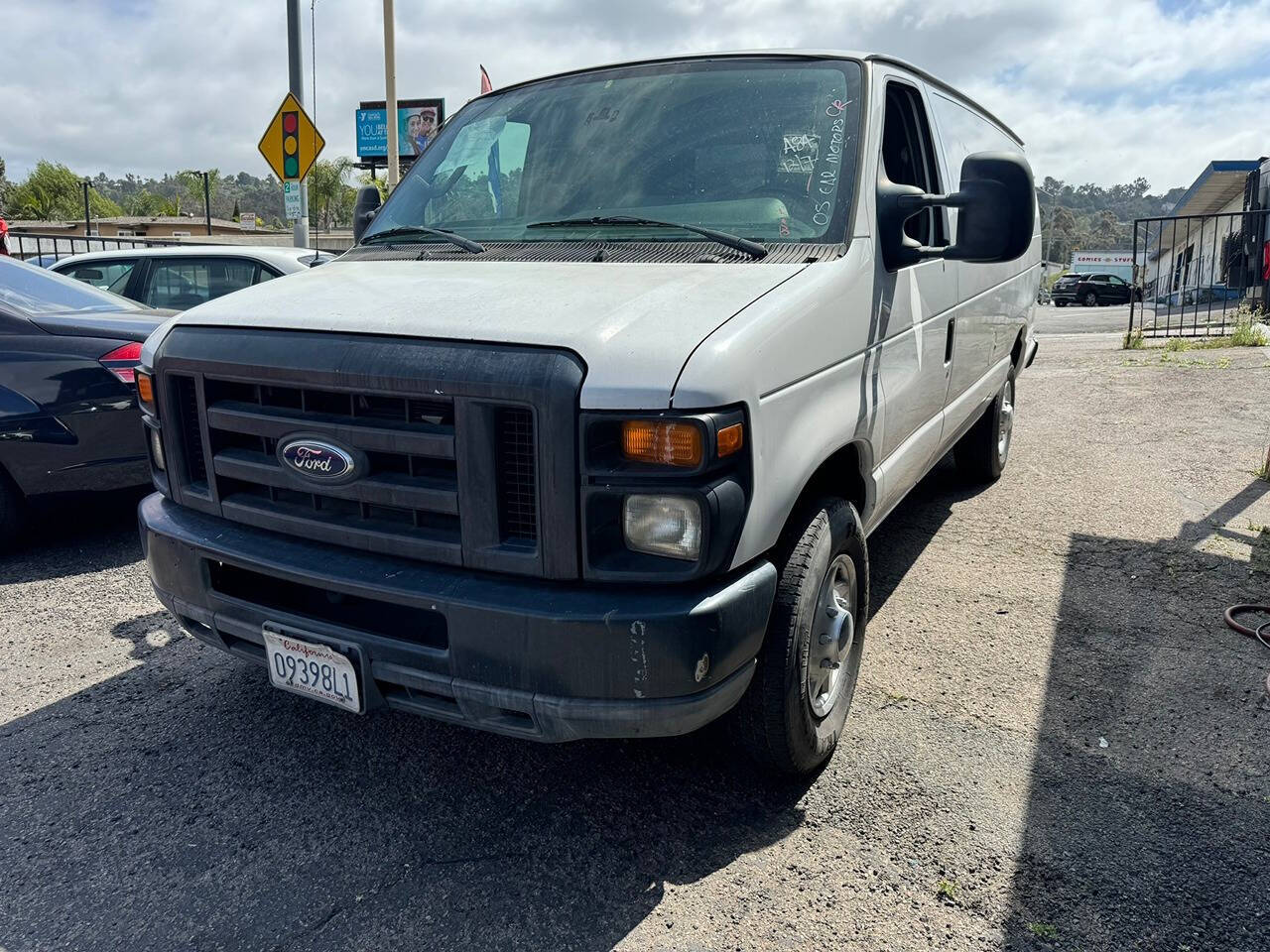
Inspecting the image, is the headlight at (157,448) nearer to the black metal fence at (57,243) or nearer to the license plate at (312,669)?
the license plate at (312,669)

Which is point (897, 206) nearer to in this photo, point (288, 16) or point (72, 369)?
point (72, 369)

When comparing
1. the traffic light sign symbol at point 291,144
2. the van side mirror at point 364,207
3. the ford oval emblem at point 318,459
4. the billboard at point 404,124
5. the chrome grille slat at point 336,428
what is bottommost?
the ford oval emblem at point 318,459

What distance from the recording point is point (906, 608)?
4.39 meters

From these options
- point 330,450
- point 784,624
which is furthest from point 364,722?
point 784,624

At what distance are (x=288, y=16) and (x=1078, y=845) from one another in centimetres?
1325

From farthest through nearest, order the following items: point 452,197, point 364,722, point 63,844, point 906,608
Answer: point 906,608 < point 452,197 < point 364,722 < point 63,844

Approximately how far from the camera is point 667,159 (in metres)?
3.34

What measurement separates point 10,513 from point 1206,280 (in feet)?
142

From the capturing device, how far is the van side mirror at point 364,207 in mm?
4375

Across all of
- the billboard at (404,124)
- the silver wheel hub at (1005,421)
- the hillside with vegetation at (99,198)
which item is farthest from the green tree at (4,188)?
the silver wheel hub at (1005,421)

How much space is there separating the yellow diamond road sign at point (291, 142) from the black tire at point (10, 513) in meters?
7.32

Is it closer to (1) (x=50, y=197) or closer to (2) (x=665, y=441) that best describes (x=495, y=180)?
(2) (x=665, y=441)

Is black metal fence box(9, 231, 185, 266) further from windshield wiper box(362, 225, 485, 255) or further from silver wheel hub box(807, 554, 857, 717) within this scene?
silver wheel hub box(807, 554, 857, 717)

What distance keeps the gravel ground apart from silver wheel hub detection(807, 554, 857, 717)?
26 cm
